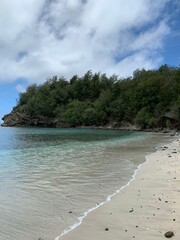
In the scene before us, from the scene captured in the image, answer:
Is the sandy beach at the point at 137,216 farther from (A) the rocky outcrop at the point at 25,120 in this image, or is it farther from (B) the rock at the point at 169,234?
(A) the rocky outcrop at the point at 25,120

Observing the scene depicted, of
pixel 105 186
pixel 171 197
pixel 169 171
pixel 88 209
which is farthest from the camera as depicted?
pixel 169 171

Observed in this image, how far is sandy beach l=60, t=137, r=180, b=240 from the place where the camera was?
709cm

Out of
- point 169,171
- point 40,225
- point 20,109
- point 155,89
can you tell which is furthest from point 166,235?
point 20,109

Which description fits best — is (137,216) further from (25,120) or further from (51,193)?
(25,120)

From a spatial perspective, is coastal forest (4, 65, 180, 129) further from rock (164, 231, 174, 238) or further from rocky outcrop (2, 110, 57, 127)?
rock (164, 231, 174, 238)

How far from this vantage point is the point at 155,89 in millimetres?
100688

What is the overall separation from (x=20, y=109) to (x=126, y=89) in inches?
2127

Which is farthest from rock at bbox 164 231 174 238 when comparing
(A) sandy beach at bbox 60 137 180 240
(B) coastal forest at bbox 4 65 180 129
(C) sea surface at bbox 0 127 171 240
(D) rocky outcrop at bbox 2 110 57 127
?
(D) rocky outcrop at bbox 2 110 57 127

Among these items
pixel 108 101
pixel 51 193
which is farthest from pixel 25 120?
pixel 51 193

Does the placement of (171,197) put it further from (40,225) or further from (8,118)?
(8,118)

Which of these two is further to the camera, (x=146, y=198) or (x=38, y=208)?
(x=146, y=198)

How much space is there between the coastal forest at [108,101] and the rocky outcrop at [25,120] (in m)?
0.42

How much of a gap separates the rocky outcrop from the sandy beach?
121130 mm

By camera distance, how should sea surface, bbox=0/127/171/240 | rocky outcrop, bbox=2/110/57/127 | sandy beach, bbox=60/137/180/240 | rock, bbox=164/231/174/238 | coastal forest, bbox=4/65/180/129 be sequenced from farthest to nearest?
rocky outcrop, bbox=2/110/57/127 < coastal forest, bbox=4/65/180/129 < sea surface, bbox=0/127/171/240 < sandy beach, bbox=60/137/180/240 < rock, bbox=164/231/174/238
